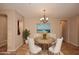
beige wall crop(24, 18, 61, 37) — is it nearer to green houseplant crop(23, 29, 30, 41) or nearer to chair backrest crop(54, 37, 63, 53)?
green houseplant crop(23, 29, 30, 41)

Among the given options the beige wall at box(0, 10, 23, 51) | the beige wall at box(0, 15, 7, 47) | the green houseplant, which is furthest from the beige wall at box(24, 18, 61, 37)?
the beige wall at box(0, 15, 7, 47)

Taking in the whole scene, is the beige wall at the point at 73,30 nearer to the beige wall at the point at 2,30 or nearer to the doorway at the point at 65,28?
the doorway at the point at 65,28

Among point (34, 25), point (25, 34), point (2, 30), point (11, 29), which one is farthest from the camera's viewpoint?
point (2, 30)

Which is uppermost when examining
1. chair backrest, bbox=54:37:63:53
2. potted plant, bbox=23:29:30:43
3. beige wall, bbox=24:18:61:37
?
beige wall, bbox=24:18:61:37

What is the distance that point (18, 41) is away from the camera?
577 cm

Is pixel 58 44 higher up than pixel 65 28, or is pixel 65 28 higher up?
pixel 65 28

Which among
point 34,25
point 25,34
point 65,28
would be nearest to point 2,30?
point 25,34

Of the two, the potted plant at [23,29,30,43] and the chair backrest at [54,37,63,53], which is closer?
the chair backrest at [54,37,63,53]

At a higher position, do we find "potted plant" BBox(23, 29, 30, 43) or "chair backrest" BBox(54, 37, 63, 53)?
"potted plant" BBox(23, 29, 30, 43)

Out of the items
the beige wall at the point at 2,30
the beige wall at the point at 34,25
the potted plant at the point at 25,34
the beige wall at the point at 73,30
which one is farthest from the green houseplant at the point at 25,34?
the beige wall at the point at 73,30

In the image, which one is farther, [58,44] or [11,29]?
[11,29]

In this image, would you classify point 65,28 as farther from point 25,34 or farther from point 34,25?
point 25,34
